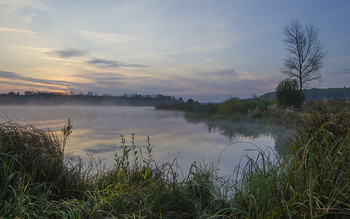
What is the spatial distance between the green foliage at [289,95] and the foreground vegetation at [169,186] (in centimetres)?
1801

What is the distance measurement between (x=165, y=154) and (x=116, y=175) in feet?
9.40

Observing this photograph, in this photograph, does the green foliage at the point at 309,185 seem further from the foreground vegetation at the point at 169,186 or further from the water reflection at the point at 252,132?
the water reflection at the point at 252,132

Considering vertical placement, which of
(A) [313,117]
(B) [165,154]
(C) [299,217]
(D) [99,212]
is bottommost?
(B) [165,154]

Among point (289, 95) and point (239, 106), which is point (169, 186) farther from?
point (289, 95)

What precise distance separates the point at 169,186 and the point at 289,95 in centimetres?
1965

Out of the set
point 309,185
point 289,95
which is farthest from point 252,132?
point 289,95

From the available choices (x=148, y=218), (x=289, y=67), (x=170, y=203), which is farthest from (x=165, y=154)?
(x=289, y=67)

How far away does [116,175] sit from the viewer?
346 centimetres

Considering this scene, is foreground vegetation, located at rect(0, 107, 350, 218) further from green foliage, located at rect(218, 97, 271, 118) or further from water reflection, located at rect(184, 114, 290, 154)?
green foliage, located at rect(218, 97, 271, 118)

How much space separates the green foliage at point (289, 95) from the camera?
64.3ft

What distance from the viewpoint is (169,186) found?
9.25ft

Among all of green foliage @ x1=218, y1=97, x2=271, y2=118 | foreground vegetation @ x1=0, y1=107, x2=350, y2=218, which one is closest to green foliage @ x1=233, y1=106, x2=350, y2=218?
foreground vegetation @ x1=0, y1=107, x2=350, y2=218

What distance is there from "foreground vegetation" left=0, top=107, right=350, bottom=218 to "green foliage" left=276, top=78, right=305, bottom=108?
18011mm

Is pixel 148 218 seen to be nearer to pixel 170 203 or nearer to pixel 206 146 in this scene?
pixel 170 203
